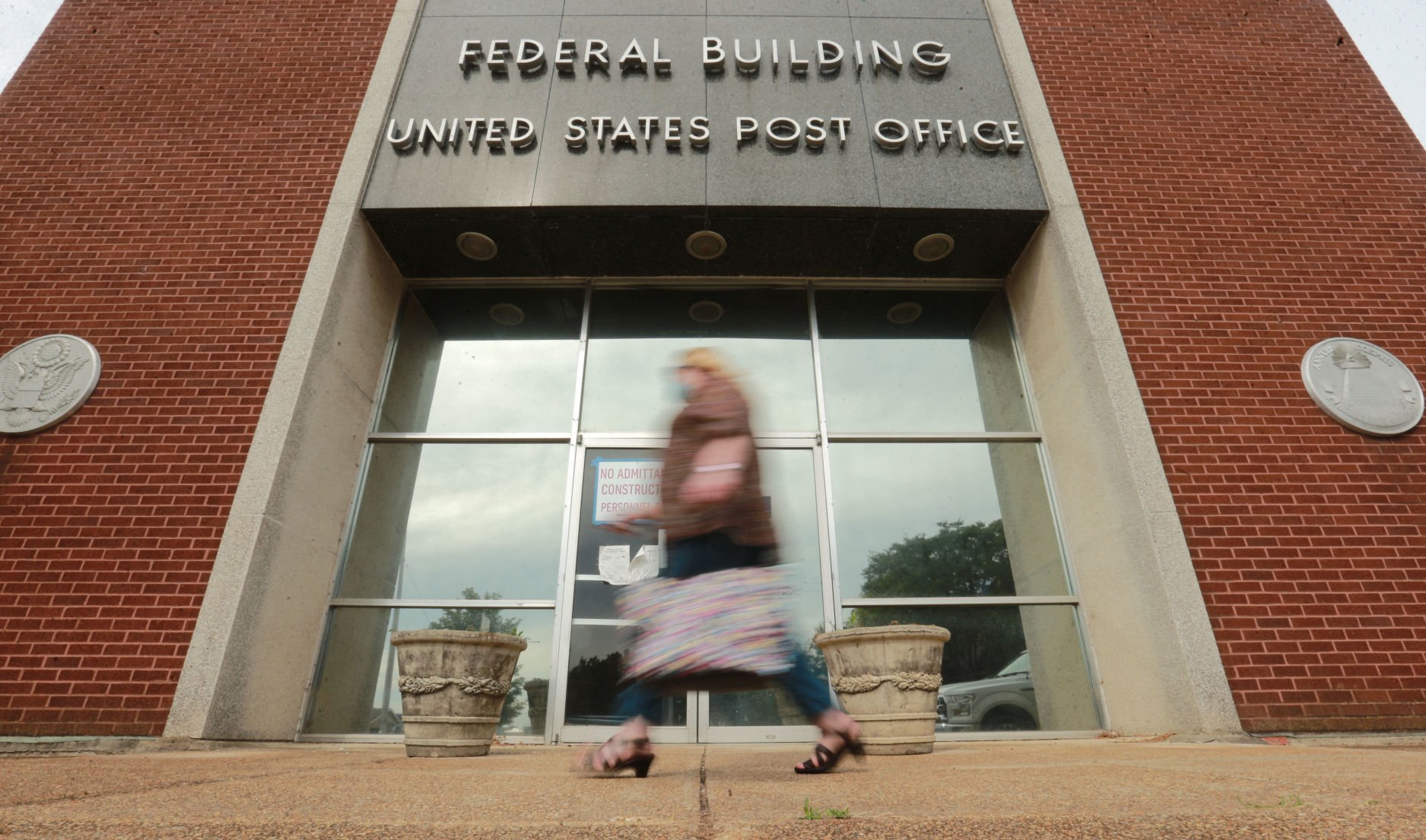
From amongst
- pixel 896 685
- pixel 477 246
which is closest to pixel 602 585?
pixel 896 685

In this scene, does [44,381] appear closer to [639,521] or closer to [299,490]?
[299,490]

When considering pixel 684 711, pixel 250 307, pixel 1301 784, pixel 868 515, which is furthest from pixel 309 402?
pixel 1301 784

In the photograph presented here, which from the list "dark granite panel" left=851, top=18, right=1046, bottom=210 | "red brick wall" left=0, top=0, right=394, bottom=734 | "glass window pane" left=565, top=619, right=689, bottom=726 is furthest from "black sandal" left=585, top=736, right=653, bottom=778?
"dark granite panel" left=851, top=18, right=1046, bottom=210

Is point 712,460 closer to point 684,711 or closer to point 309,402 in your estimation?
point 684,711

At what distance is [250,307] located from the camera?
16.9ft

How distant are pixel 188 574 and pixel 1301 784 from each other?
539cm

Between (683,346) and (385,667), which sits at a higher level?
(683,346)

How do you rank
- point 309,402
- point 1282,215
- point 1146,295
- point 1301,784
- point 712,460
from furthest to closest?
1. point 1282,215
2. point 1146,295
3. point 309,402
4. point 712,460
5. point 1301,784

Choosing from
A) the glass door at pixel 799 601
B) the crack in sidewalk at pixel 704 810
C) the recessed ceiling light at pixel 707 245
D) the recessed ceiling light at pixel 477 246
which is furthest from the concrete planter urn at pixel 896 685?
the recessed ceiling light at pixel 477 246

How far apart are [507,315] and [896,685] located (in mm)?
4595

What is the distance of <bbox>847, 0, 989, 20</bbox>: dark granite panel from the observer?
22.2 feet

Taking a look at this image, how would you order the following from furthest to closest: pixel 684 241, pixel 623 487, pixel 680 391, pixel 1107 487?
pixel 684 241
pixel 623 487
pixel 1107 487
pixel 680 391

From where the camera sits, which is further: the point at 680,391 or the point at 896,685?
the point at 896,685

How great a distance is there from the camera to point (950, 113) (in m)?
6.15
